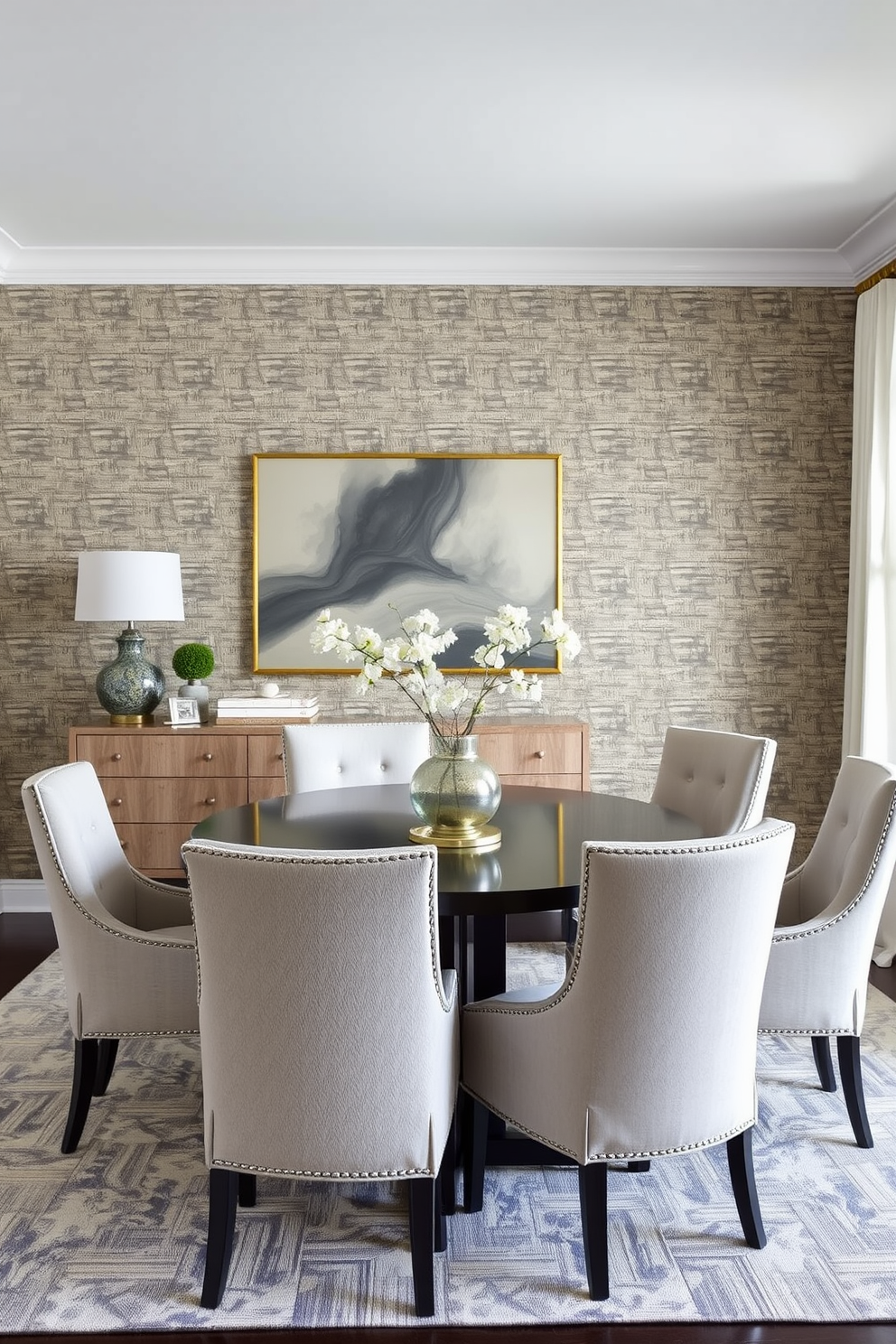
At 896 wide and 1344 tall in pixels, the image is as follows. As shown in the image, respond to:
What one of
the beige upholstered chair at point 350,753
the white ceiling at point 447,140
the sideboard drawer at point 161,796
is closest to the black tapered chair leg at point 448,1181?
the beige upholstered chair at point 350,753

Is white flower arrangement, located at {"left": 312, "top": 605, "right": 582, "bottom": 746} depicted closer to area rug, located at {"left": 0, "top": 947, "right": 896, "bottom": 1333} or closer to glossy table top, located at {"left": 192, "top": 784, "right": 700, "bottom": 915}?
glossy table top, located at {"left": 192, "top": 784, "right": 700, "bottom": 915}

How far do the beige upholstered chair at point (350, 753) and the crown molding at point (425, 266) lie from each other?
2.06 metres

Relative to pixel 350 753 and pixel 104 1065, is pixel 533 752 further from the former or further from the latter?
pixel 104 1065

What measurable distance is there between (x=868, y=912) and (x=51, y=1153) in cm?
201

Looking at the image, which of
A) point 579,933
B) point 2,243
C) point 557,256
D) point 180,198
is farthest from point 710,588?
point 2,243

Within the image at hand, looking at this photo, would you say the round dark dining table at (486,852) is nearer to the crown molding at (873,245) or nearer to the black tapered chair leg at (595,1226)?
the black tapered chair leg at (595,1226)

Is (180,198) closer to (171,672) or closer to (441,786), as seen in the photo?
(171,672)

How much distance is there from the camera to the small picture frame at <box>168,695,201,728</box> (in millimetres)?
4246

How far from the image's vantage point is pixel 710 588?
4582mm

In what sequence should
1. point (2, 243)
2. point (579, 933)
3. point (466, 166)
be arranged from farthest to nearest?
point (2, 243)
point (466, 166)
point (579, 933)

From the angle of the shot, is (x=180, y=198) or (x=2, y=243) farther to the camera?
(x=2, y=243)

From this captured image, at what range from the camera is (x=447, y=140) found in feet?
11.1

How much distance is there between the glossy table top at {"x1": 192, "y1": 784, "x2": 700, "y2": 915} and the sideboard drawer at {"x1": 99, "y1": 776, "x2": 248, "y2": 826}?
1045mm

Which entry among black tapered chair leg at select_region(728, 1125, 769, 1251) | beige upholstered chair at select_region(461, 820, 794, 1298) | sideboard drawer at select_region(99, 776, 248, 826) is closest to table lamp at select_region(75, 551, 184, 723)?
sideboard drawer at select_region(99, 776, 248, 826)
